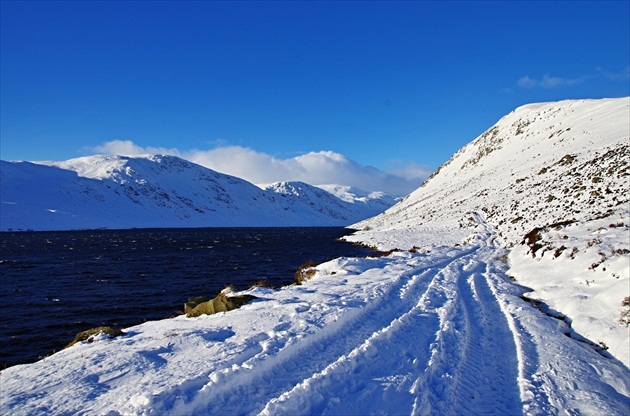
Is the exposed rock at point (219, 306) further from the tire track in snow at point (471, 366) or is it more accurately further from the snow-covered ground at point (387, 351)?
the tire track in snow at point (471, 366)

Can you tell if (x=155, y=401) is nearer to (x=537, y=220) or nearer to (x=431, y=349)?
(x=431, y=349)

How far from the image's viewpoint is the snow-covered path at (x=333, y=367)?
5812 millimetres

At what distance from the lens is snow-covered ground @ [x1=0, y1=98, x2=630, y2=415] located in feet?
19.5

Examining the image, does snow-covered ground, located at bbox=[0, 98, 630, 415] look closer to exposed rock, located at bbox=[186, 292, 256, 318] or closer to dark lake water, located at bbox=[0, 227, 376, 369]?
exposed rock, located at bbox=[186, 292, 256, 318]

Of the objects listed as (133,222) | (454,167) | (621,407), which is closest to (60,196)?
(133,222)

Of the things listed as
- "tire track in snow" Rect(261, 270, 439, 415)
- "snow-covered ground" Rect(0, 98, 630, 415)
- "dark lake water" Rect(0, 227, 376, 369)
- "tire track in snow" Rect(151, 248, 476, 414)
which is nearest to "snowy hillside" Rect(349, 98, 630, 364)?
"snow-covered ground" Rect(0, 98, 630, 415)

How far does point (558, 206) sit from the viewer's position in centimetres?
3534

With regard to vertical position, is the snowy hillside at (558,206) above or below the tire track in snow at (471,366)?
above

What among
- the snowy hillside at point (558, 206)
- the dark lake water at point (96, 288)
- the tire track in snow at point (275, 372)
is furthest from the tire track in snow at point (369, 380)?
the dark lake water at point (96, 288)

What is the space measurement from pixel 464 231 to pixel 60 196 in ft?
531

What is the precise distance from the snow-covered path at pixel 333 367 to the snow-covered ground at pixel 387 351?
0.04 metres

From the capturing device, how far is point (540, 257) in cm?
1984

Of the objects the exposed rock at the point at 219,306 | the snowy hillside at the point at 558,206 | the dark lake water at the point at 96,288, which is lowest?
the dark lake water at the point at 96,288

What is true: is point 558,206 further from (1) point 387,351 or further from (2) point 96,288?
(2) point 96,288
